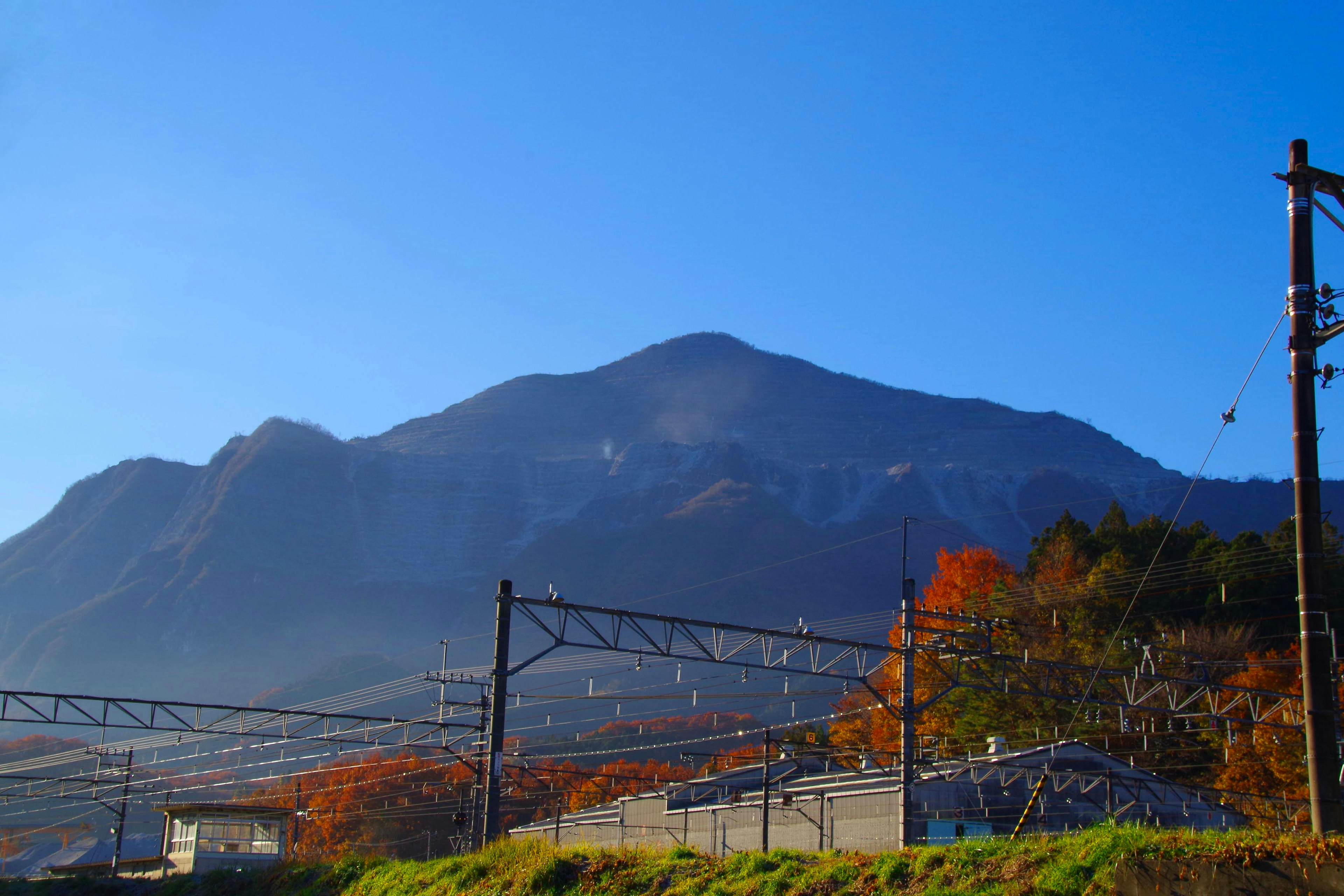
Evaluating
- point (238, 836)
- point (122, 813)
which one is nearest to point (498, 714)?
point (122, 813)

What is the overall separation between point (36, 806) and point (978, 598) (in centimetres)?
9878

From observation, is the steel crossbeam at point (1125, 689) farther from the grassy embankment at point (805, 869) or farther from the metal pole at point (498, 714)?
the metal pole at point (498, 714)

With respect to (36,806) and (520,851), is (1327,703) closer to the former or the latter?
(520,851)

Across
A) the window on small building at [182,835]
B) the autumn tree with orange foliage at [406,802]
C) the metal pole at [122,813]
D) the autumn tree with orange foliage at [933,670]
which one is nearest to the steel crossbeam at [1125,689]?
the autumn tree with orange foliage at [933,670]

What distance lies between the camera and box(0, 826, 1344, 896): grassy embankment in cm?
1208

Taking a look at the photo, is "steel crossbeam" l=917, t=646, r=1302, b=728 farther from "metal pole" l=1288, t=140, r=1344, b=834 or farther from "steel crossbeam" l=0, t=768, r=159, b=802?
"steel crossbeam" l=0, t=768, r=159, b=802

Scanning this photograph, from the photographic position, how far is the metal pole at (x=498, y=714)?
20969 millimetres

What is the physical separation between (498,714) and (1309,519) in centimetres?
1395

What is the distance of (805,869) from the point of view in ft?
52.0

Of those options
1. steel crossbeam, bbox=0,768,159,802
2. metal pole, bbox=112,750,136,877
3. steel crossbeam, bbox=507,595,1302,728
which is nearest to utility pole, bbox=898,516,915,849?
steel crossbeam, bbox=507,595,1302,728

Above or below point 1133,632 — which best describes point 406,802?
below

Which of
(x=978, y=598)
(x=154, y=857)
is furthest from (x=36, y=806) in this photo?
(x=978, y=598)

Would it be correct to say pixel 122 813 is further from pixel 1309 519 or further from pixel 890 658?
pixel 1309 519

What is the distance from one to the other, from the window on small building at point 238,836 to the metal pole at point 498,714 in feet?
79.3
